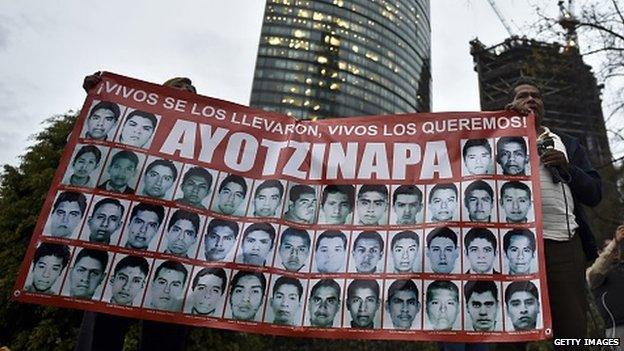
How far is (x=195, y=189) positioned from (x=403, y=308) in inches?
66.5

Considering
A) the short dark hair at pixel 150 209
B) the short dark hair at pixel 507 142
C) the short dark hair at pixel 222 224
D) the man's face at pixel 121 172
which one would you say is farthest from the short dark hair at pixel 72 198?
the short dark hair at pixel 507 142

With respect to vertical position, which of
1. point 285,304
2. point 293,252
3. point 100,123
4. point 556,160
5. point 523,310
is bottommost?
point 285,304

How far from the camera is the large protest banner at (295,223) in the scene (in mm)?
2748

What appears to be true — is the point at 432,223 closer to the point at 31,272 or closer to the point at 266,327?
the point at 266,327

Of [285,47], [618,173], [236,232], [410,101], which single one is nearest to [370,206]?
[236,232]

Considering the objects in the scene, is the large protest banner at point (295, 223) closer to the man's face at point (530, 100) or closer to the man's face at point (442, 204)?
Result: the man's face at point (442, 204)

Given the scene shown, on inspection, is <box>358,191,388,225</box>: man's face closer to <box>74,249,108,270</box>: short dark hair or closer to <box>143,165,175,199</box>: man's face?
<box>143,165,175,199</box>: man's face

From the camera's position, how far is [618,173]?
15484 millimetres

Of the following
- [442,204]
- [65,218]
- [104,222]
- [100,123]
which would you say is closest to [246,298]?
[104,222]

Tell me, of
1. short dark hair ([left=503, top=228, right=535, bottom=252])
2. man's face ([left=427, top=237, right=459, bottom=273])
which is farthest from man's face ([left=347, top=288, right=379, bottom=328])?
short dark hair ([left=503, top=228, right=535, bottom=252])

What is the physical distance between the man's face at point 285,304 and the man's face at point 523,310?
1318mm

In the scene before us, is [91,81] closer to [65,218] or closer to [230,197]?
[65,218]

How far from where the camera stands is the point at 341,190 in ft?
10.6

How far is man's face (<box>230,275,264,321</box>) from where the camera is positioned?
111 inches
